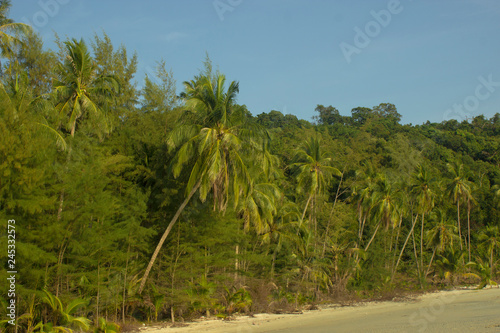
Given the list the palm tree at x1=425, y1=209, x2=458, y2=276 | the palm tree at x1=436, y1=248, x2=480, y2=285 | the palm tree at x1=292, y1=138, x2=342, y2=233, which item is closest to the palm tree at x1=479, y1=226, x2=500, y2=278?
the palm tree at x1=425, y1=209, x2=458, y2=276

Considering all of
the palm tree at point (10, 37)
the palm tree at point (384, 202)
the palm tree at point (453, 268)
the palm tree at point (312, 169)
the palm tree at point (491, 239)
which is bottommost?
the palm tree at point (453, 268)

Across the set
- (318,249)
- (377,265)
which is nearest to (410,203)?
(377,265)

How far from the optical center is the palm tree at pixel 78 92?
17.0 metres

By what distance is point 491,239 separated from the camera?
47.9 metres

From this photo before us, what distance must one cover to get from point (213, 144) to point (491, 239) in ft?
140

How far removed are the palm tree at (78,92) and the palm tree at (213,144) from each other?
→ 10.7 ft

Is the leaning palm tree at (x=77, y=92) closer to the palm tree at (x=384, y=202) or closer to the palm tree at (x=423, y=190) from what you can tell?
the palm tree at (x=384, y=202)

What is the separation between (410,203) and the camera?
142ft

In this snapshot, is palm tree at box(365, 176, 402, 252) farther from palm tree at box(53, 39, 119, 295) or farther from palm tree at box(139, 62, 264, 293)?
palm tree at box(53, 39, 119, 295)

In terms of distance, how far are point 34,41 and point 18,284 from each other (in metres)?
16.1

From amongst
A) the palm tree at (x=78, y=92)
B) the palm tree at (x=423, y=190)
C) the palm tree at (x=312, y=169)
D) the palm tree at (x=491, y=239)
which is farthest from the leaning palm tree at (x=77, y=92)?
the palm tree at (x=491, y=239)

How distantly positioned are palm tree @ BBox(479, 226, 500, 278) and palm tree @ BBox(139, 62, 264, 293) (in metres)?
40.5

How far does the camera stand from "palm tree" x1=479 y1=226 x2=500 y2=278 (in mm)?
47597

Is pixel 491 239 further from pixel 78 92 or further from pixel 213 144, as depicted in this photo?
pixel 78 92
